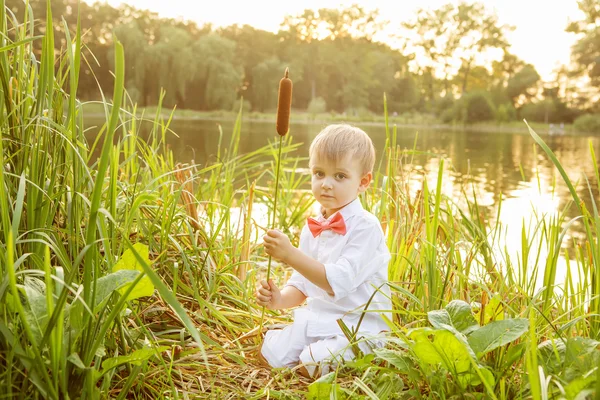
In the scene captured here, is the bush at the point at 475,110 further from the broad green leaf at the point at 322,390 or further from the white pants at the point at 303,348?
the broad green leaf at the point at 322,390

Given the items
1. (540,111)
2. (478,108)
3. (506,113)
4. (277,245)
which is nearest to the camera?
(277,245)

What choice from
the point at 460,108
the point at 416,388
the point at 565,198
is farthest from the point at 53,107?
the point at 460,108

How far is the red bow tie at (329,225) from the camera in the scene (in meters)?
1.79

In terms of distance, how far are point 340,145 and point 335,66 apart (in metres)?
44.3

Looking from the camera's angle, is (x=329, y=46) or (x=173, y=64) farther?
(x=329, y=46)

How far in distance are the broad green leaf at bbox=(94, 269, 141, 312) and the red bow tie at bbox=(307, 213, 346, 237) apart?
735 mm

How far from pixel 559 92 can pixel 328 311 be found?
34.8m

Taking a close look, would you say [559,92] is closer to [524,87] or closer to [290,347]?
[524,87]

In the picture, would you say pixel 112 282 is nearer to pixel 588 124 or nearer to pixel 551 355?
pixel 551 355

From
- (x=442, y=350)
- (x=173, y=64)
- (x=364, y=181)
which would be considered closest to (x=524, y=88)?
(x=173, y=64)

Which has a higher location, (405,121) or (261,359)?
(405,121)

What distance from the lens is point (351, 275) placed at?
173 cm

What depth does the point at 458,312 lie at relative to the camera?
1.45 metres

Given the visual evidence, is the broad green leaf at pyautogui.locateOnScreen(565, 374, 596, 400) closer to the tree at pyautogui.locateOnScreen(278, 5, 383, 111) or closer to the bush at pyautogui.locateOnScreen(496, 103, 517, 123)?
the bush at pyautogui.locateOnScreen(496, 103, 517, 123)
